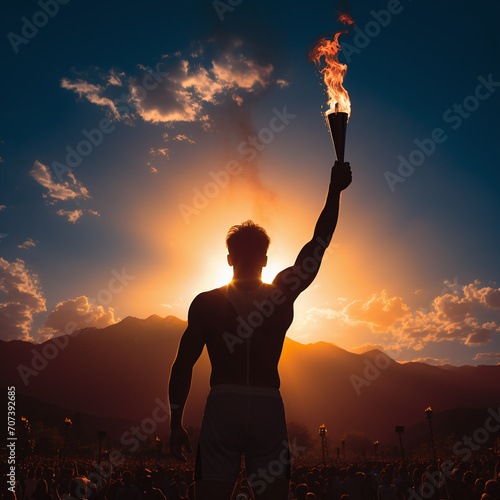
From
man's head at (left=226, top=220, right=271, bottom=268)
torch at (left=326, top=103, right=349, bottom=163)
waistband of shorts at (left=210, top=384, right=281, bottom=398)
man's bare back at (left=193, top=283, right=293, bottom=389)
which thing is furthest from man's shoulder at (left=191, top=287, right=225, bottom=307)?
torch at (left=326, top=103, right=349, bottom=163)

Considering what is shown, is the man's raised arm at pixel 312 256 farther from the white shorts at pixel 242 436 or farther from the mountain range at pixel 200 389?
the mountain range at pixel 200 389

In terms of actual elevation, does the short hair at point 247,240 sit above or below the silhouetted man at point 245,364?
above

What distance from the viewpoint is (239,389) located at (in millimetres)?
2074

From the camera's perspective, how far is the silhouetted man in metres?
2.00

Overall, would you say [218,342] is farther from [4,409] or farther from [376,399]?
[376,399]

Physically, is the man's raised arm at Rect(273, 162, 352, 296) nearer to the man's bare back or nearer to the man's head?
the man's bare back

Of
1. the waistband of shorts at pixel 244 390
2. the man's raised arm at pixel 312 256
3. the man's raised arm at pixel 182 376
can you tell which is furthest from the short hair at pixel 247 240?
the waistband of shorts at pixel 244 390

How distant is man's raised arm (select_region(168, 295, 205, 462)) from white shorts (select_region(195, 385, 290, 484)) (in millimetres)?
264

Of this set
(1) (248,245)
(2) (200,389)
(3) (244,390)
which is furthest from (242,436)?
→ (2) (200,389)

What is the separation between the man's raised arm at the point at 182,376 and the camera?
7.48 feet

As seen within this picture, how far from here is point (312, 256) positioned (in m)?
2.33

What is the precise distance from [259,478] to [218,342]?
718 mm

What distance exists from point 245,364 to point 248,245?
2.30 ft

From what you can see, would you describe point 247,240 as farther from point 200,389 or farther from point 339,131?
point 200,389
